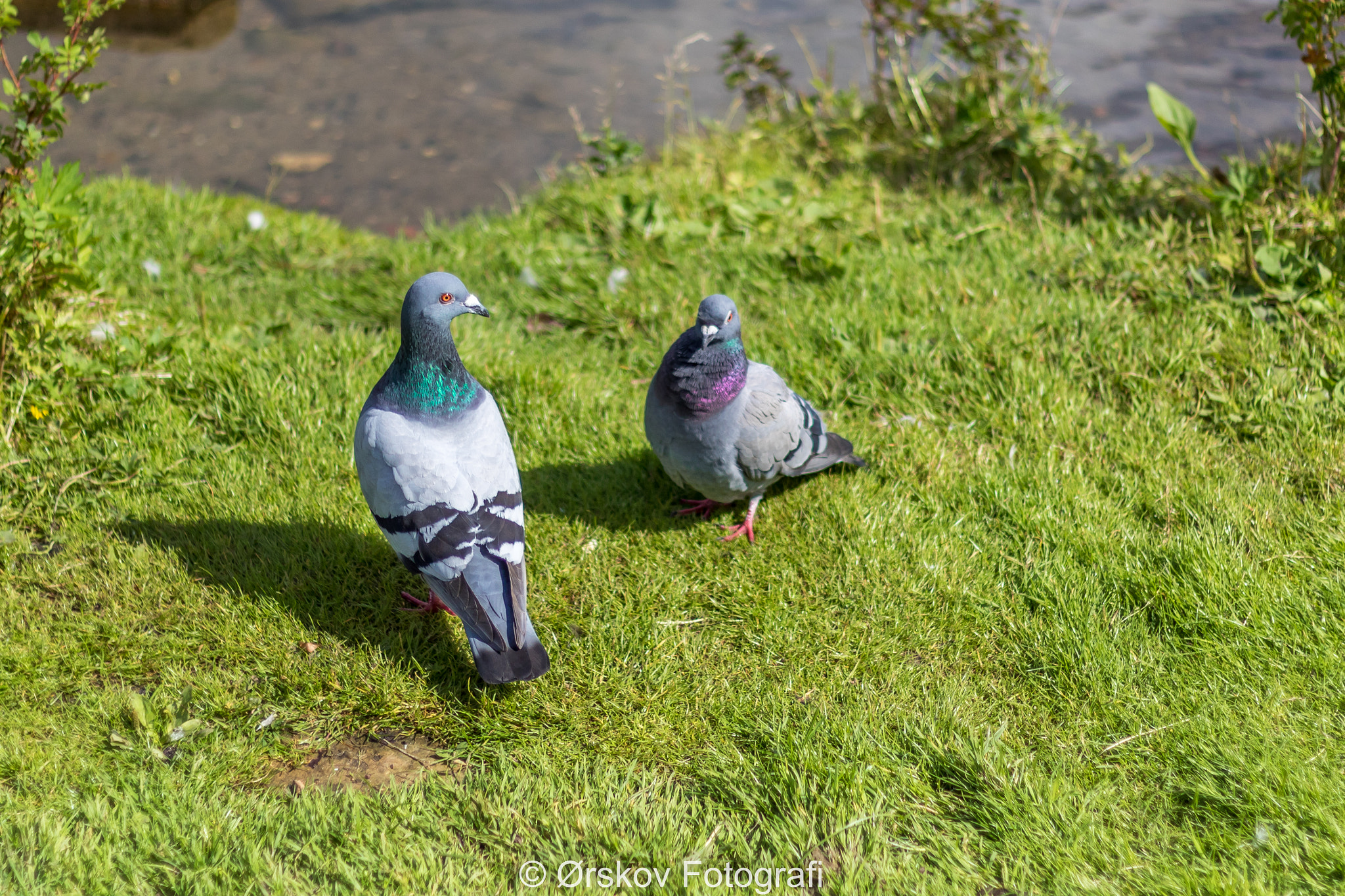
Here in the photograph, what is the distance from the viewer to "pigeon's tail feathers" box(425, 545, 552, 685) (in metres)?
2.52

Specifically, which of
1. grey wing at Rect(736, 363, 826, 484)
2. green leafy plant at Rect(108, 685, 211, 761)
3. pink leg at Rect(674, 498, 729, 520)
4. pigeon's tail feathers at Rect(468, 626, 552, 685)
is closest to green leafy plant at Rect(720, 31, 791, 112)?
grey wing at Rect(736, 363, 826, 484)

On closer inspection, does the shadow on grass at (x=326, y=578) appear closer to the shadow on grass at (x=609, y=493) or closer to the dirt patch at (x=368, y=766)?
the dirt patch at (x=368, y=766)

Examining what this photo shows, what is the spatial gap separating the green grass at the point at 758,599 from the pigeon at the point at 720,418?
1.02 ft

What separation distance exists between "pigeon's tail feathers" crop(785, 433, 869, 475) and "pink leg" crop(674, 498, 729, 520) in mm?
393

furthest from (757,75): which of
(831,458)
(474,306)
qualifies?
(474,306)

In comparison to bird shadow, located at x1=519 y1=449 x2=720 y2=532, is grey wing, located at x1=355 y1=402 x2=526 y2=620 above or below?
above

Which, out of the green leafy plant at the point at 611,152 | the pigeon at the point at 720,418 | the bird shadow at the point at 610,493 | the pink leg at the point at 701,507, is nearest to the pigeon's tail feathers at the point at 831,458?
the pigeon at the point at 720,418

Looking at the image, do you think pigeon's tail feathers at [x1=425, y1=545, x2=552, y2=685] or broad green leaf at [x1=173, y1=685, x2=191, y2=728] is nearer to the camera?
pigeon's tail feathers at [x1=425, y1=545, x2=552, y2=685]

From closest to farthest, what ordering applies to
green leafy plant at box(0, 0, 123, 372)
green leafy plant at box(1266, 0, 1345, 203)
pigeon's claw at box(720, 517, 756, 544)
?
1. green leafy plant at box(0, 0, 123, 372)
2. pigeon's claw at box(720, 517, 756, 544)
3. green leafy plant at box(1266, 0, 1345, 203)

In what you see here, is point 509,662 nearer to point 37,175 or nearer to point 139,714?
point 139,714

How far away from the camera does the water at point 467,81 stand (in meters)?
6.37

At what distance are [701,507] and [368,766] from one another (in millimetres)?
1540

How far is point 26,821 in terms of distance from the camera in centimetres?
234

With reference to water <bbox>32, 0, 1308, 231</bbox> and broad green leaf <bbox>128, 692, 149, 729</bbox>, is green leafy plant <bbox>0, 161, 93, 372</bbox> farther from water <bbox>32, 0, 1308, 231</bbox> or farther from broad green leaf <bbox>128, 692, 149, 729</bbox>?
water <bbox>32, 0, 1308, 231</bbox>
